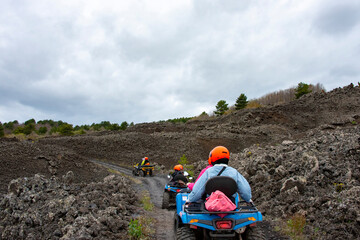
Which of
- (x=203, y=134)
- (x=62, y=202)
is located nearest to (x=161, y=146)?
(x=203, y=134)

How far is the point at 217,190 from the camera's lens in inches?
171

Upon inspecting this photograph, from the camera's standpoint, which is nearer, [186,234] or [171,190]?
[186,234]

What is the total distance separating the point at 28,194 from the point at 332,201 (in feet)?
30.8

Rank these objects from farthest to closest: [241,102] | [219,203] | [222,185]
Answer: [241,102], [222,185], [219,203]

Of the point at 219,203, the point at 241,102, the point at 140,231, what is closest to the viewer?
the point at 219,203

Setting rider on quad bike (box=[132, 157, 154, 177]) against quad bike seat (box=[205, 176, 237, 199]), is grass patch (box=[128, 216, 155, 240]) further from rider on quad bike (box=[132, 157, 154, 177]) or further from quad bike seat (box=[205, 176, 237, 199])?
rider on quad bike (box=[132, 157, 154, 177])

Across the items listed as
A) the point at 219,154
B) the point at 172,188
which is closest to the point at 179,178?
the point at 172,188

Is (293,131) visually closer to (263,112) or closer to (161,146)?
(263,112)

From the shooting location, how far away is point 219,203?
13.8 ft

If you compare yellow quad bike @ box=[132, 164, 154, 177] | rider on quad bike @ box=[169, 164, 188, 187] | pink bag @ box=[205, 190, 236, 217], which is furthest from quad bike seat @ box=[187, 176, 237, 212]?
yellow quad bike @ box=[132, 164, 154, 177]

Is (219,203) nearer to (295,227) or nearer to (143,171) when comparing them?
(295,227)

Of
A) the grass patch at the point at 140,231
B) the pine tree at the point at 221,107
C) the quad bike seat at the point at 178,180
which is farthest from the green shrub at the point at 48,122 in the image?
the grass patch at the point at 140,231

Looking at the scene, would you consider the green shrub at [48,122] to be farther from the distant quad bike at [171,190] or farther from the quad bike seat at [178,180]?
the quad bike seat at [178,180]

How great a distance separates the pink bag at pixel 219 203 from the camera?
4.19m
